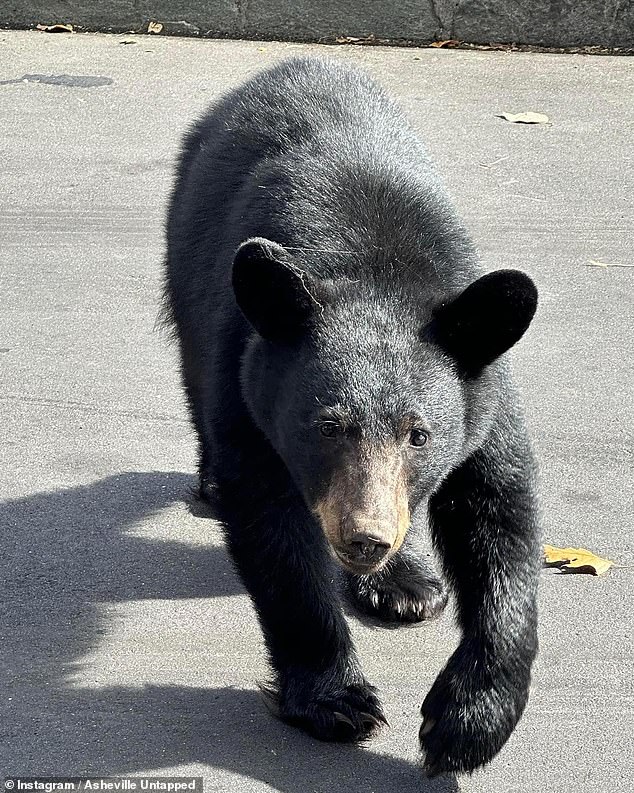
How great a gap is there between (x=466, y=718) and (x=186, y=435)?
2.38 m

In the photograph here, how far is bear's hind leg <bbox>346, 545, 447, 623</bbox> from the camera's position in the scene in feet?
14.4

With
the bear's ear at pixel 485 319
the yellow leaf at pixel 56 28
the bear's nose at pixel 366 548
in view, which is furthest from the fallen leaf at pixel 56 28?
the bear's nose at pixel 366 548

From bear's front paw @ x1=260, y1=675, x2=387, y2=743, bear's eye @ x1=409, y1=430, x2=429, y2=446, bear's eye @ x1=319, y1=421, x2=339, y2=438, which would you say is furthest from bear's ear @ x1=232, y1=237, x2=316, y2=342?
bear's front paw @ x1=260, y1=675, x2=387, y2=743

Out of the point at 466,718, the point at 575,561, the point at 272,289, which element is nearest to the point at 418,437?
the point at 272,289

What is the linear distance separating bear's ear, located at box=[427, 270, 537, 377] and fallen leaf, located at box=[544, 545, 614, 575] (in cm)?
130

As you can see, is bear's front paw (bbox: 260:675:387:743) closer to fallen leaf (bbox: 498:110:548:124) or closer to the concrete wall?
fallen leaf (bbox: 498:110:548:124)

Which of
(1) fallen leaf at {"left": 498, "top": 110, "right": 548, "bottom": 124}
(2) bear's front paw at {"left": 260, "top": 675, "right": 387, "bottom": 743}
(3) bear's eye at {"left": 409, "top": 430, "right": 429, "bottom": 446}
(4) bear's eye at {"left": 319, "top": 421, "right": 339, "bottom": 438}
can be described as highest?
(4) bear's eye at {"left": 319, "top": 421, "right": 339, "bottom": 438}

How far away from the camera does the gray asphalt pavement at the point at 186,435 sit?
12.3ft

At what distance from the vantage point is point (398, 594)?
440 centimetres

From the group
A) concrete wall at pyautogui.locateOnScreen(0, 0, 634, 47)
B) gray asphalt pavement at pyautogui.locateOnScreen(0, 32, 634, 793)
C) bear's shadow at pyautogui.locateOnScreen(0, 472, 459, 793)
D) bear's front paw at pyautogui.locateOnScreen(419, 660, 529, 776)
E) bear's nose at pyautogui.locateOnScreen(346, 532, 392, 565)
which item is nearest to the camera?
bear's nose at pyautogui.locateOnScreen(346, 532, 392, 565)

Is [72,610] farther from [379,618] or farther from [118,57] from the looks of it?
[118,57]

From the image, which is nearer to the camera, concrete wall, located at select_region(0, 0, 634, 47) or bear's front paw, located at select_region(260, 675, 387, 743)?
bear's front paw, located at select_region(260, 675, 387, 743)

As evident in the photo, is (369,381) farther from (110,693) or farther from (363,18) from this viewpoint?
(363,18)

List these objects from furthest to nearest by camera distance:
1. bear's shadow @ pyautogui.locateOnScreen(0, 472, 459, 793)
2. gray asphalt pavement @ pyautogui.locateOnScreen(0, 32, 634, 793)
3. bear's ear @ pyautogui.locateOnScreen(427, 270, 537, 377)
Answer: gray asphalt pavement @ pyautogui.locateOnScreen(0, 32, 634, 793), bear's shadow @ pyautogui.locateOnScreen(0, 472, 459, 793), bear's ear @ pyautogui.locateOnScreen(427, 270, 537, 377)
